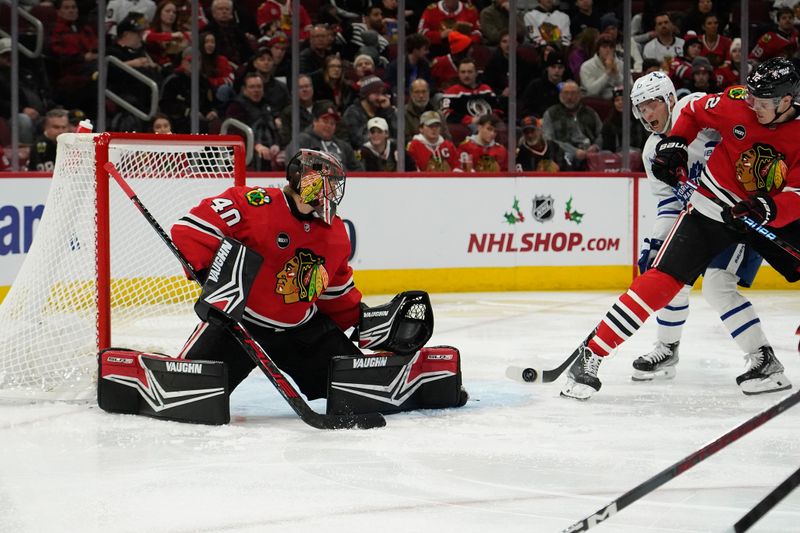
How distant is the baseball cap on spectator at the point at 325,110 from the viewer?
654 centimetres

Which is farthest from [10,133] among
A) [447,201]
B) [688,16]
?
[688,16]

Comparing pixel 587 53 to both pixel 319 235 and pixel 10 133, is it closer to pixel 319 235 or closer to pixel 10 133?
pixel 10 133

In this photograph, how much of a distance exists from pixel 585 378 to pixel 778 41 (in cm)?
456

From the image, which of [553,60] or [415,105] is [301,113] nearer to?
[415,105]

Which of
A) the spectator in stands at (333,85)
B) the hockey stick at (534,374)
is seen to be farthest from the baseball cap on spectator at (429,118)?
the hockey stick at (534,374)

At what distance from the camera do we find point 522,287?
7000 mm

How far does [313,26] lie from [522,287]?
6.23 feet

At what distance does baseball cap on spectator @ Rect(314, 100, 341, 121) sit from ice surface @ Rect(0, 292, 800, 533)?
9.32ft

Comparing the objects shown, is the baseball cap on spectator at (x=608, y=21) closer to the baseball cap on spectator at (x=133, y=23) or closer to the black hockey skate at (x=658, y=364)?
the baseball cap on spectator at (x=133, y=23)

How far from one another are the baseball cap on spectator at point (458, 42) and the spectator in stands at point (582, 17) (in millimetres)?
670

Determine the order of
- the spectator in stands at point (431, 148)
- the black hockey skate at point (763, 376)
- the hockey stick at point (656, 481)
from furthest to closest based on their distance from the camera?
1. the spectator in stands at point (431, 148)
2. the black hockey skate at point (763, 376)
3. the hockey stick at point (656, 481)

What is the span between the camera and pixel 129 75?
618cm

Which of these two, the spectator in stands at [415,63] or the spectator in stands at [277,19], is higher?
the spectator in stands at [277,19]

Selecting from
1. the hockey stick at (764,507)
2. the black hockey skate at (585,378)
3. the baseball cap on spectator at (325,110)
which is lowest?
the black hockey skate at (585,378)
